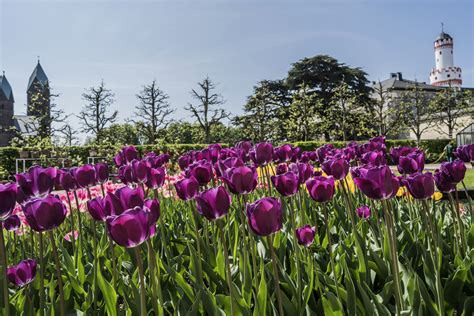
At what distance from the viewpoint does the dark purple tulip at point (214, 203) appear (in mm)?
1261

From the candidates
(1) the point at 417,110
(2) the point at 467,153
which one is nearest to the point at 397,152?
(2) the point at 467,153

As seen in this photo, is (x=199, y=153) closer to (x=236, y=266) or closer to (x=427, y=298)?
(x=236, y=266)

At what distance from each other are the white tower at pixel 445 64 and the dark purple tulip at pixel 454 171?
87708 millimetres

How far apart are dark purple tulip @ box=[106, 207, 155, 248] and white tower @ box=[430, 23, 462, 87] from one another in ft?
292

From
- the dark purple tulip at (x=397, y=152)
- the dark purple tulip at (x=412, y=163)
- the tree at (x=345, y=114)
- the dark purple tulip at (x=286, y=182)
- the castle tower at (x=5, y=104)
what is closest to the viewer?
the dark purple tulip at (x=286, y=182)

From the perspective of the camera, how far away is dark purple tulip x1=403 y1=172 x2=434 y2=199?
4.51 feet

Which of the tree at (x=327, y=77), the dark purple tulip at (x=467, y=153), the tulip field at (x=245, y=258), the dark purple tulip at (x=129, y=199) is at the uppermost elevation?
the tree at (x=327, y=77)

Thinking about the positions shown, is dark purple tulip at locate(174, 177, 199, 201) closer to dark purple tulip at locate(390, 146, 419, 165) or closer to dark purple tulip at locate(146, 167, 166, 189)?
dark purple tulip at locate(146, 167, 166, 189)

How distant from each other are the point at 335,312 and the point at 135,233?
2.11 feet

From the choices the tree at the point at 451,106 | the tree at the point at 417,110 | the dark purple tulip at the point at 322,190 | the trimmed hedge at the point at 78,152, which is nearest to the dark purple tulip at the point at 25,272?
the dark purple tulip at the point at 322,190

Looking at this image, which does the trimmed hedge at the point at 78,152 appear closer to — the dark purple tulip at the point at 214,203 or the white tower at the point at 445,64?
the dark purple tulip at the point at 214,203

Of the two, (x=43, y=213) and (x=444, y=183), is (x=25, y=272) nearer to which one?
(x=43, y=213)

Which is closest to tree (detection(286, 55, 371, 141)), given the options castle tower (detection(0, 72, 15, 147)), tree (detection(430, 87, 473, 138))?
tree (detection(430, 87, 473, 138))

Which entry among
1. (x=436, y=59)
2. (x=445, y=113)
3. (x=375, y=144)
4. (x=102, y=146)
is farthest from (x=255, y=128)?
(x=436, y=59)
